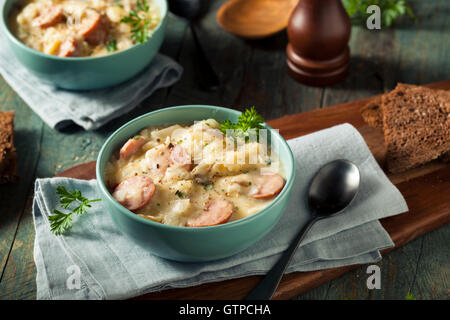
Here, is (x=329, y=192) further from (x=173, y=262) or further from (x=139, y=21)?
(x=139, y=21)

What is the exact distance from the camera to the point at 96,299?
6.61 feet

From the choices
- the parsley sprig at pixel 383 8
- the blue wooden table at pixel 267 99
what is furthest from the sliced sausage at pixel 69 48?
the parsley sprig at pixel 383 8

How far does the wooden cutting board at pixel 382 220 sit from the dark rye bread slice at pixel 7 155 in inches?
11.4

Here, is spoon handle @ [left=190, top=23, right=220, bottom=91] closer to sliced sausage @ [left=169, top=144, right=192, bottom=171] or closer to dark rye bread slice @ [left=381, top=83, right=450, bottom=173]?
dark rye bread slice @ [left=381, top=83, right=450, bottom=173]

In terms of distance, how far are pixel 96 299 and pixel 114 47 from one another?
1522 millimetres

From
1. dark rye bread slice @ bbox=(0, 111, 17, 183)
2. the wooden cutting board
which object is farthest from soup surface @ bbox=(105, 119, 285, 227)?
dark rye bread slice @ bbox=(0, 111, 17, 183)

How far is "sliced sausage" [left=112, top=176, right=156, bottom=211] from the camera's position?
6.50 ft

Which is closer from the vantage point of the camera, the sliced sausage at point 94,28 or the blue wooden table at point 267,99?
the blue wooden table at point 267,99

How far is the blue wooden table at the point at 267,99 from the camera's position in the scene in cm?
222

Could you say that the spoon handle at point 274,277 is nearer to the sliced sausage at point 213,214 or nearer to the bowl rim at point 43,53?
the sliced sausage at point 213,214

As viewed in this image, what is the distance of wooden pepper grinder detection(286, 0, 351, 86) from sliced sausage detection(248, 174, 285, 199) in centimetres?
132

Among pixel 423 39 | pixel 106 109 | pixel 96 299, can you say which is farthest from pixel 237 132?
pixel 423 39

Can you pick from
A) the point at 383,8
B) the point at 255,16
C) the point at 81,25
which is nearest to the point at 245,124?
the point at 81,25

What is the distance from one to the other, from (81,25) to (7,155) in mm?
844
